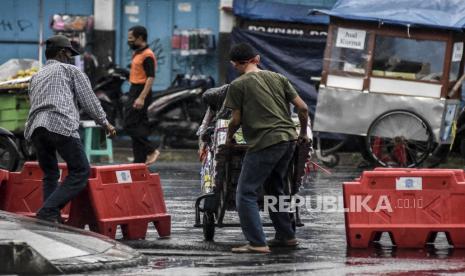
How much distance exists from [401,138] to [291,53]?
15.9 feet

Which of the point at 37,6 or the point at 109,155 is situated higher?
the point at 37,6

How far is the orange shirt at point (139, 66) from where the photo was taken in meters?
17.8

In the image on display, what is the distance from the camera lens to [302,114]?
36.5ft

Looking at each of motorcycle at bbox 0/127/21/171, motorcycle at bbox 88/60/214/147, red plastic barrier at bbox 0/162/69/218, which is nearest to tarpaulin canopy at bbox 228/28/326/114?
motorcycle at bbox 88/60/214/147

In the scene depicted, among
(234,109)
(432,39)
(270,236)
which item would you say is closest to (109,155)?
(432,39)

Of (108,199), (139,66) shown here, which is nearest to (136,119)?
(139,66)

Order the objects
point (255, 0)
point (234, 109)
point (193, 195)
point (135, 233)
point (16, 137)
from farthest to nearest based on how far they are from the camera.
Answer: point (255, 0), point (16, 137), point (193, 195), point (135, 233), point (234, 109)

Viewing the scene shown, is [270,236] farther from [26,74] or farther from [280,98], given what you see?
[26,74]

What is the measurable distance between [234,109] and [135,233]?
1709 mm

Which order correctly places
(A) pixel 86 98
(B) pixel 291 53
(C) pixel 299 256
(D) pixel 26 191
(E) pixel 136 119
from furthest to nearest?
(B) pixel 291 53 < (E) pixel 136 119 < (D) pixel 26 191 < (A) pixel 86 98 < (C) pixel 299 256

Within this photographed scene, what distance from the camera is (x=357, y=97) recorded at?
1969 cm

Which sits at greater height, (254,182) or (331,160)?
(254,182)

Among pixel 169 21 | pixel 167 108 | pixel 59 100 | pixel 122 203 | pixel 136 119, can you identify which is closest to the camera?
pixel 59 100

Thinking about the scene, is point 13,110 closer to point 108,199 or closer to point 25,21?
point 25,21
